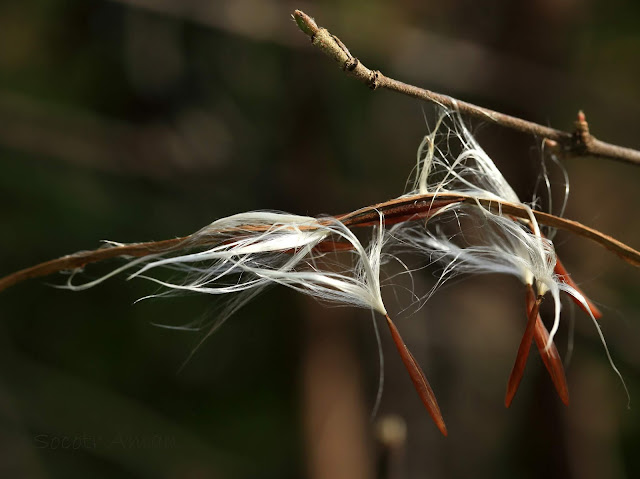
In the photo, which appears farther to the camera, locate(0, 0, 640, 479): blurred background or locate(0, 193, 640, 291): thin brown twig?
locate(0, 0, 640, 479): blurred background

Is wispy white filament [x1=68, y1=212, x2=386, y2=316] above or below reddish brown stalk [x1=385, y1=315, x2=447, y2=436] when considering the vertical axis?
above

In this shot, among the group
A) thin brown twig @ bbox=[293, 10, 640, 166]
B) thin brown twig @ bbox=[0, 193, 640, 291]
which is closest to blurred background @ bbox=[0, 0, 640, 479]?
thin brown twig @ bbox=[293, 10, 640, 166]

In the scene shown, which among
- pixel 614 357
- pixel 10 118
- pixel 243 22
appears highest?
pixel 243 22

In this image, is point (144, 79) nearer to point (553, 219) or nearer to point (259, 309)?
point (259, 309)

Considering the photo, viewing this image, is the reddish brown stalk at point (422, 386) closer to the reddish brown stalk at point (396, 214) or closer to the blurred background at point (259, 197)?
the reddish brown stalk at point (396, 214)

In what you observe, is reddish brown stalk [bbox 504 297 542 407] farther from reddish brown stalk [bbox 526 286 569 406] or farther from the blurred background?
the blurred background

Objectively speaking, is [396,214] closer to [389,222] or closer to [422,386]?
[389,222]

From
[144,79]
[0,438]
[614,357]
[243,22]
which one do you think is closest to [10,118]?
[144,79]
